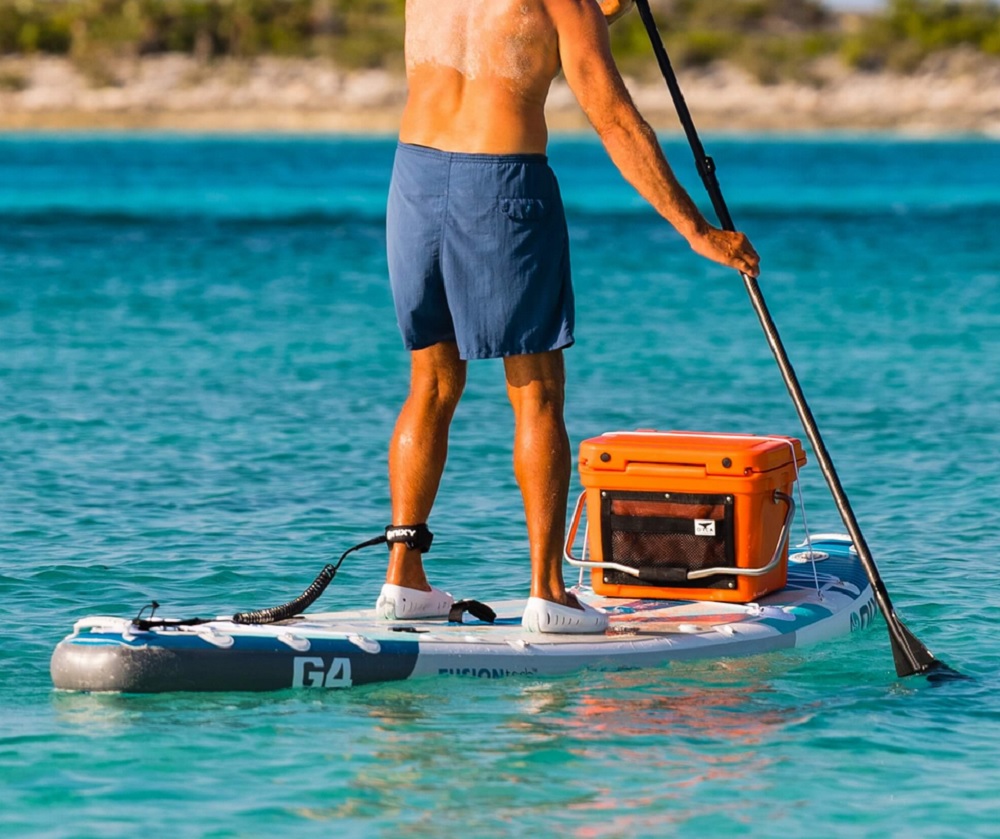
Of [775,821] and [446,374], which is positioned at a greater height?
[446,374]

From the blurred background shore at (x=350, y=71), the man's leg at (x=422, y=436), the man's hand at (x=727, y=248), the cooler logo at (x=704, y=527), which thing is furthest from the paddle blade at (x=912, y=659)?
the blurred background shore at (x=350, y=71)

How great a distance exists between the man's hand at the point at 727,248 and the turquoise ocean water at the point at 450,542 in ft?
3.99

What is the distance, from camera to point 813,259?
84.8 ft

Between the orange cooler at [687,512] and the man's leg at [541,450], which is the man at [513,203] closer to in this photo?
the man's leg at [541,450]

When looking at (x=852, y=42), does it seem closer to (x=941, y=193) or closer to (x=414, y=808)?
(x=941, y=193)

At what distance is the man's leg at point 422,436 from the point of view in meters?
5.79

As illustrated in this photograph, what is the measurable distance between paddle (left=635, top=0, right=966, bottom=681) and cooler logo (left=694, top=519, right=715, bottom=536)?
404 millimetres

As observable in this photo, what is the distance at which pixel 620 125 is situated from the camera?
552 cm

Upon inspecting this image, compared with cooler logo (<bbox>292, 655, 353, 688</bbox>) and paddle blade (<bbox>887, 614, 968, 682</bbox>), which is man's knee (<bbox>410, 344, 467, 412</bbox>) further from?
paddle blade (<bbox>887, 614, 968, 682</bbox>)

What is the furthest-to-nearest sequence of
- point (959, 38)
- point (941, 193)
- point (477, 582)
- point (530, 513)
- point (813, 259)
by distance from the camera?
point (959, 38)
point (941, 193)
point (813, 259)
point (477, 582)
point (530, 513)

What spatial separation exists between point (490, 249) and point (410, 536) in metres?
0.94

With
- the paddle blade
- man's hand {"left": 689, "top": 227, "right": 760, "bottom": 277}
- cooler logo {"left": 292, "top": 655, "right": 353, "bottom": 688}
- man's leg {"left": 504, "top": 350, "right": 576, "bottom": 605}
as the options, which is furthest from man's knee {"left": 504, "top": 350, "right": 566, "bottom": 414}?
the paddle blade

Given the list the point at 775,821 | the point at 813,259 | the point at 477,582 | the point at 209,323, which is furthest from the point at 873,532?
the point at 813,259

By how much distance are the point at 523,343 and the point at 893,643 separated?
1.46 meters
